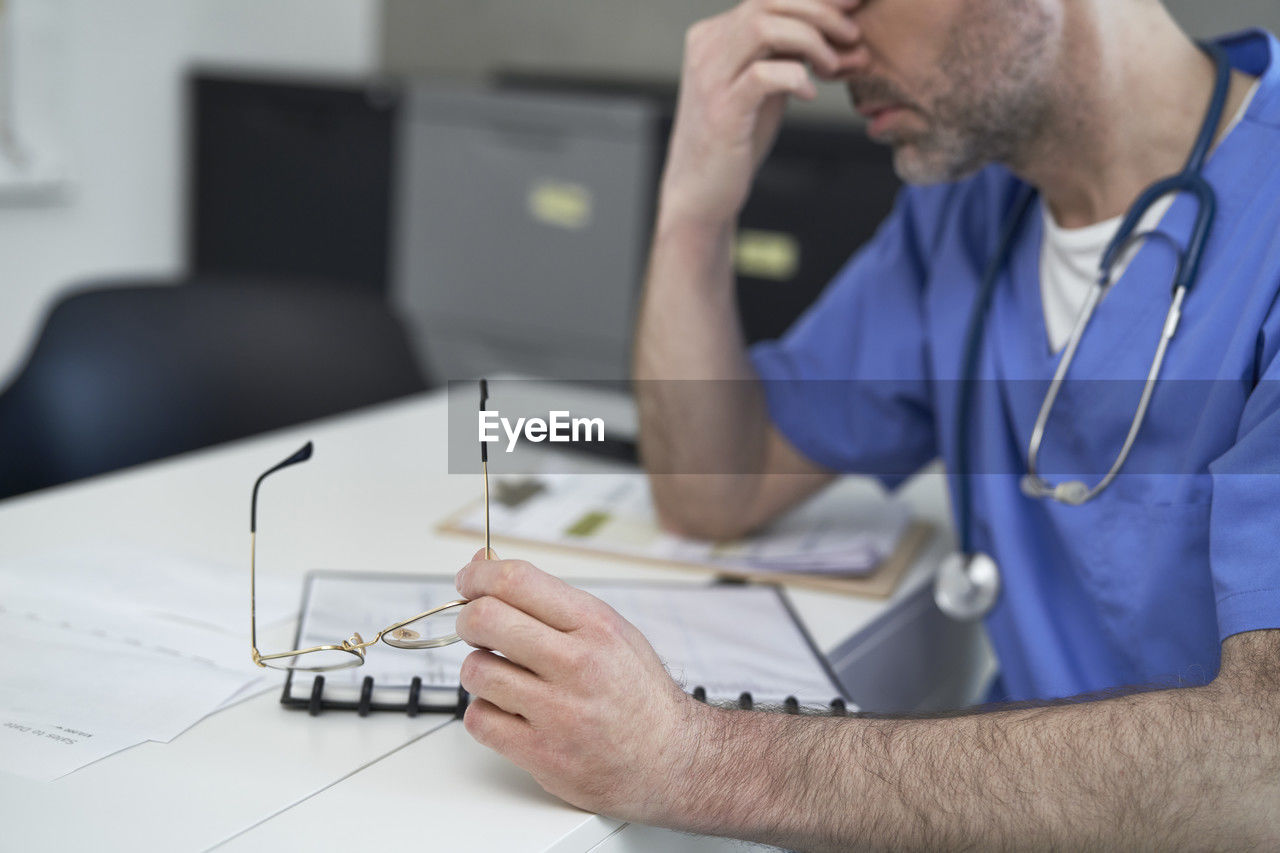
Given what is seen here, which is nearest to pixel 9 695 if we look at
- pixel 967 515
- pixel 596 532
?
pixel 596 532

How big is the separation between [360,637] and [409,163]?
2.27 m

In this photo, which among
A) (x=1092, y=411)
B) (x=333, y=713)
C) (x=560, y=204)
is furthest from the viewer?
(x=560, y=204)

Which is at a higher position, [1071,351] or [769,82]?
[769,82]

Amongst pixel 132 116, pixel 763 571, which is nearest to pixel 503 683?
pixel 763 571

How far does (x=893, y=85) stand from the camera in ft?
3.66

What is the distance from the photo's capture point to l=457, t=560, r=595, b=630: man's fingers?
0.64 meters

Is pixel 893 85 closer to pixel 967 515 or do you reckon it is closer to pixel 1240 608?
pixel 967 515

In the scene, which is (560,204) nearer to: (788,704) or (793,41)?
(793,41)

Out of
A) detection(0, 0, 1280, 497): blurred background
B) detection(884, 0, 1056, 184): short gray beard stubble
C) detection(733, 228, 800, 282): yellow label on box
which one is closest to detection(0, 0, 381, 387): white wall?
detection(0, 0, 1280, 497): blurred background

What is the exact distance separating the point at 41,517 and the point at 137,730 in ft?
Result: 1.41

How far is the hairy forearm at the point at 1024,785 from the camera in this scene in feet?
2.11

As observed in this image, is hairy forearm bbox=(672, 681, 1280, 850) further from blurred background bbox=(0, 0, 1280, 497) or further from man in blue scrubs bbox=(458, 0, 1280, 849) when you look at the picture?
blurred background bbox=(0, 0, 1280, 497)

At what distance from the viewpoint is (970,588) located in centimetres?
105

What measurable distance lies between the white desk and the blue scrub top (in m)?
0.12
